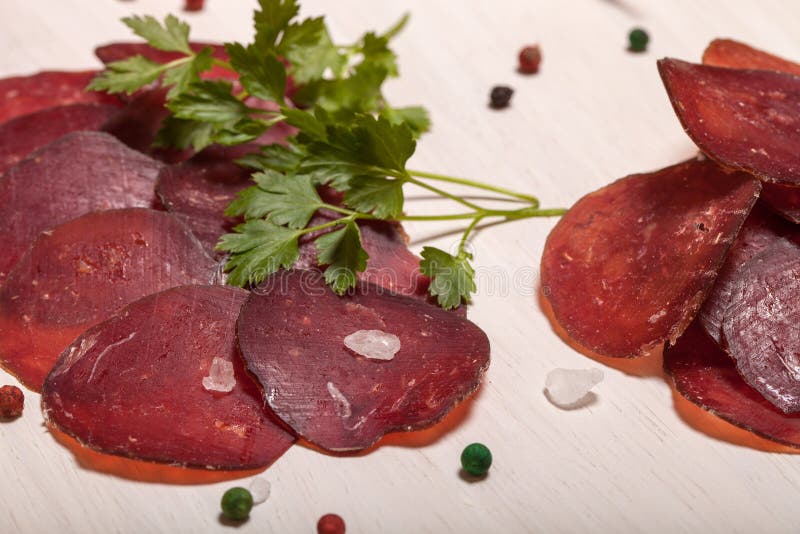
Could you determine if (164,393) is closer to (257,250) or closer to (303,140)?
(257,250)

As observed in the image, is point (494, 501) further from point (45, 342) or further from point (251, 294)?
point (45, 342)

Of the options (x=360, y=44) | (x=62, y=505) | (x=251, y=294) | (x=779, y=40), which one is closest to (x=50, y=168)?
(x=251, y=294)

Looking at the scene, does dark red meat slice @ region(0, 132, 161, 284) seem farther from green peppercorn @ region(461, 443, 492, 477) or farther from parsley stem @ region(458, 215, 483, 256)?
green peppercorn @ region(461, 443, 492, 477)

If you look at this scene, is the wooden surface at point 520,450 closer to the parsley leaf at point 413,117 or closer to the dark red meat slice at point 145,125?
the parsley leaf at point 413,117

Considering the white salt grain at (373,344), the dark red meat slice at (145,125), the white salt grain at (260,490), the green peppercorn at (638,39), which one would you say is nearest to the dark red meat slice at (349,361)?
the white salt grain at (373,344)

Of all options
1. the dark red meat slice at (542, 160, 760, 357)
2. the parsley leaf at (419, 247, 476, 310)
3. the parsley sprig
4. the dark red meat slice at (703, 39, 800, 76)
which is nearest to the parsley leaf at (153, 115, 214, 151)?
the parsley sprig
